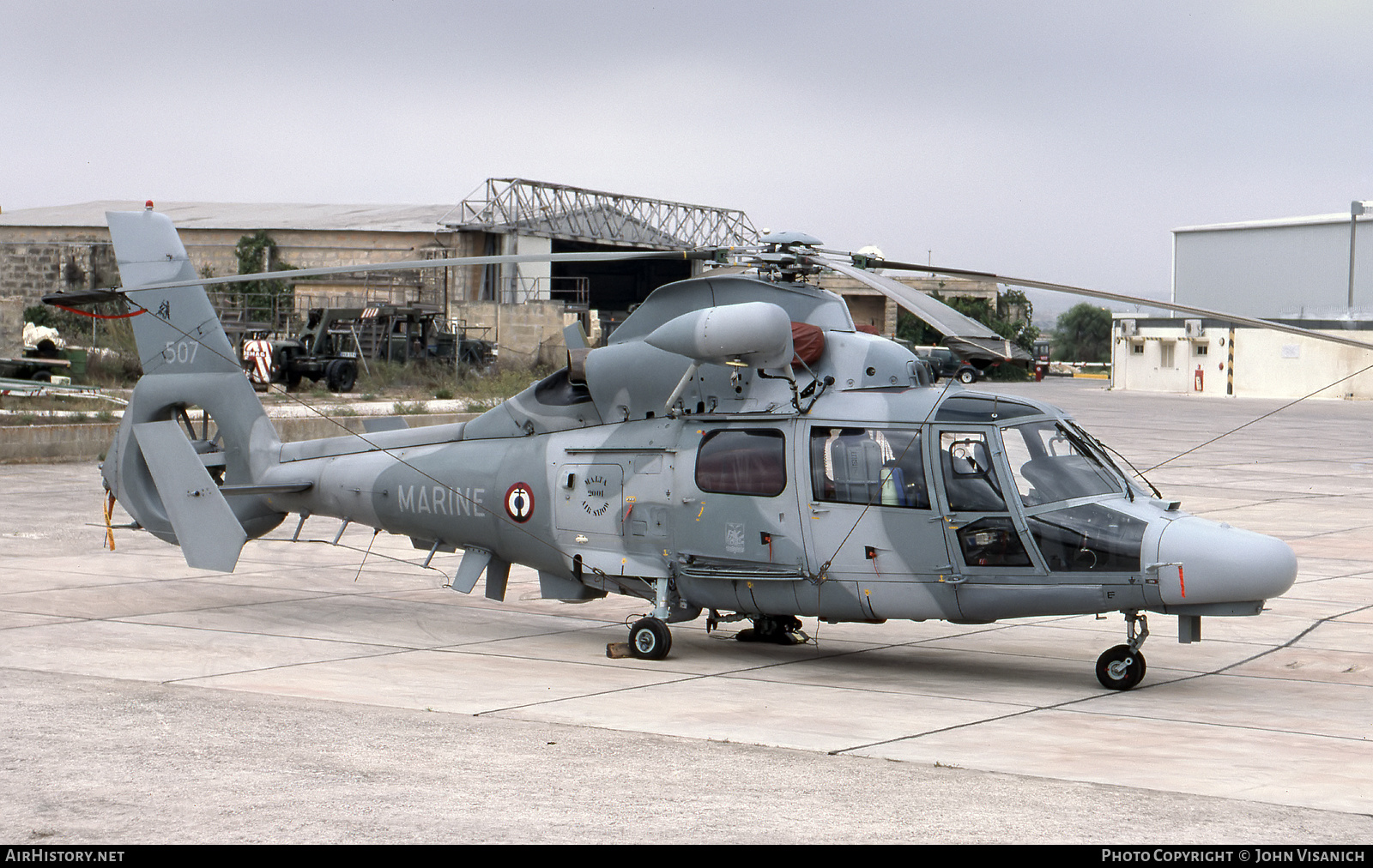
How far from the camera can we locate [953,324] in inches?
328

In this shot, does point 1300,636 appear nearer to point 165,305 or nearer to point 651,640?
point 651,640

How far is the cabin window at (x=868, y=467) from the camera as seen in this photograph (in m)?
9.59

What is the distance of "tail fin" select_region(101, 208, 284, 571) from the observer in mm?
11641

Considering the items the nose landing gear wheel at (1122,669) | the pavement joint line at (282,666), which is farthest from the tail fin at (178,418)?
the nose landing gear wheel at (1122,669)

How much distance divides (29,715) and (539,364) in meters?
41.7

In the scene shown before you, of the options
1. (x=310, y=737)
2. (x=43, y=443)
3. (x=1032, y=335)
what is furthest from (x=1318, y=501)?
(x=1032, y=335)

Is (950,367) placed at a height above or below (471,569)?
above

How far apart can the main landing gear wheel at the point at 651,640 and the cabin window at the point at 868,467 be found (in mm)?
1619

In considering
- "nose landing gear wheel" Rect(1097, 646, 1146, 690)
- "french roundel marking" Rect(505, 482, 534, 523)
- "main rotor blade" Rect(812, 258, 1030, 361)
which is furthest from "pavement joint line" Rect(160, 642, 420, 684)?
"nose landing gear wheel" Rect(1097, 646, 1146, 690)

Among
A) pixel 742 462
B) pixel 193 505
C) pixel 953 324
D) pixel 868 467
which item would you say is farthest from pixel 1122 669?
pixel 193 505

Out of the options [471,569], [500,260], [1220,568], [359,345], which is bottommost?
[471,569]

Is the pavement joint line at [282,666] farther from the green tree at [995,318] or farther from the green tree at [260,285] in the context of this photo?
the green tree at [995,318]

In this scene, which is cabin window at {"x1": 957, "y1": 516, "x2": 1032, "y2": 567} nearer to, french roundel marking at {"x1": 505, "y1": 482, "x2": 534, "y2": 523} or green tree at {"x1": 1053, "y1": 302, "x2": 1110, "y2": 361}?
french roundel marking at {"x1": 505, "y1": 482, "x2": 534, "y2": 523}

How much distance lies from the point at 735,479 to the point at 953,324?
2455mm
